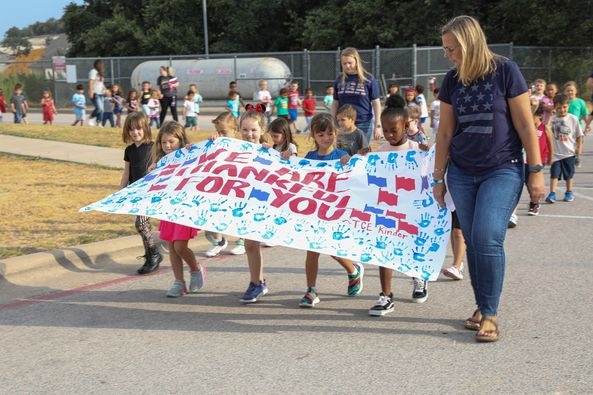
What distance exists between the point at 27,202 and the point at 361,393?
7073mm

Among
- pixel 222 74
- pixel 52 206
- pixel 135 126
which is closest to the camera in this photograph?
pixel 135 126

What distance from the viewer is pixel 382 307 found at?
5727 mm

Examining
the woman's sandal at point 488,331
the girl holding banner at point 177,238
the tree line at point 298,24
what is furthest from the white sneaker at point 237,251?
the tree line at point 298,24

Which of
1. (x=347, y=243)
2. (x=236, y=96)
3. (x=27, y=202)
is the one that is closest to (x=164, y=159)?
(x=347, y=243)

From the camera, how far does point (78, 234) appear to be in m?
8.44

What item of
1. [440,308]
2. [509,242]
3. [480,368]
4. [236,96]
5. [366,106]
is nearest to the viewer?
[480,368]

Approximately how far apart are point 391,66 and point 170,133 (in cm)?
2789

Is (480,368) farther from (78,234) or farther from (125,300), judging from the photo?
(78,234)

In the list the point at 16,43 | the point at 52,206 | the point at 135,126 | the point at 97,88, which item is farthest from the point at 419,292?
the point at 16,43

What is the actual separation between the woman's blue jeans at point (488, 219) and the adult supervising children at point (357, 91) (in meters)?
3.51

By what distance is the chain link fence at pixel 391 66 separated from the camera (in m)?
32.3

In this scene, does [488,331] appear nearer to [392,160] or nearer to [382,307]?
[382,307]

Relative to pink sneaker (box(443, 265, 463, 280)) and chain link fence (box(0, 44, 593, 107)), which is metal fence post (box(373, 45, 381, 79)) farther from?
pink sneaker (box(443, 265, 463, 280))

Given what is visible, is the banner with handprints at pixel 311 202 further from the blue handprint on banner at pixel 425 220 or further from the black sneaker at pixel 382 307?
the black sneaker at pixel 382 307
